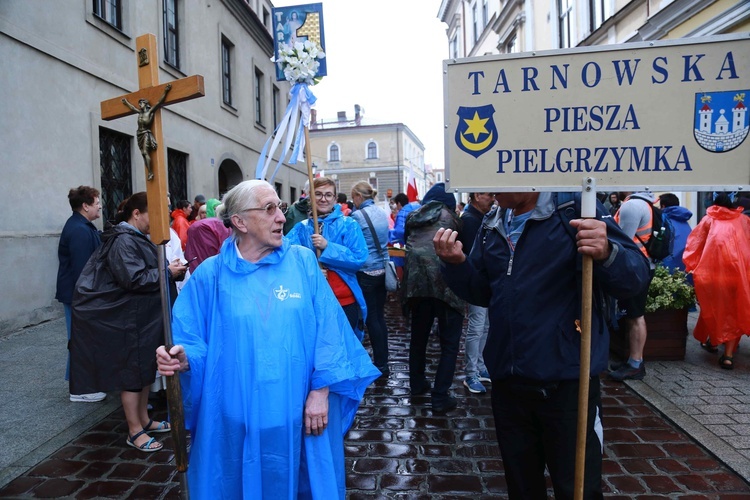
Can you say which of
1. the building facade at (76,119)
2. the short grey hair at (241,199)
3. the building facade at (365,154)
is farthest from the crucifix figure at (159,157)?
the building facade at (365,154)

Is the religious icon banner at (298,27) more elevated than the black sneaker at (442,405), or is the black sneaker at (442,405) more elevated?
the religious icon banner at (298,27)

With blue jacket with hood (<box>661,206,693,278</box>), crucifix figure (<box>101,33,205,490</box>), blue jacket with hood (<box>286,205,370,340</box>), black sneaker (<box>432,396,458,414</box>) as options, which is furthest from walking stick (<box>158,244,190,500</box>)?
blue jacket with hood (<box>661,206,693,278</box>)

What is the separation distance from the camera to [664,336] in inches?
225

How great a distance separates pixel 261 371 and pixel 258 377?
0.09 ft

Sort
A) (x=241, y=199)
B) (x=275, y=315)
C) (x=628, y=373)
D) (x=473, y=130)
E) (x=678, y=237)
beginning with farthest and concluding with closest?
(x=678, y=237) < (x=628, y=373) < (x=241, y=199) < (x=275, y=315) < (x=473, y=130)

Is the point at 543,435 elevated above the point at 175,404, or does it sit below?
below

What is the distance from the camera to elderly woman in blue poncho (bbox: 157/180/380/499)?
88.6 inches

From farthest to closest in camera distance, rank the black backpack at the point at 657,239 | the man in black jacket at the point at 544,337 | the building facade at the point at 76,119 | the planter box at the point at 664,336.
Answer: the building facade at the point at 76,119 → the planter box at the point at 664,336 → the black backpack at the point at 657,239 → the man in black jacket at the point at 544,337

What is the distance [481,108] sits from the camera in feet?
6.81

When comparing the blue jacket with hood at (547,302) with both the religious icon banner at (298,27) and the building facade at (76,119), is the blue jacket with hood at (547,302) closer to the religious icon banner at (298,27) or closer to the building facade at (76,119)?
the religious icon banner at (298,27)

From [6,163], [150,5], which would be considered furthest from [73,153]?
[150,5]

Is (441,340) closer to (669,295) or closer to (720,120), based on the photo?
(669,295)

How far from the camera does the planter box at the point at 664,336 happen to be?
5.64 m

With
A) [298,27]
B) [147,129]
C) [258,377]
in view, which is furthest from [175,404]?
[298,27]
